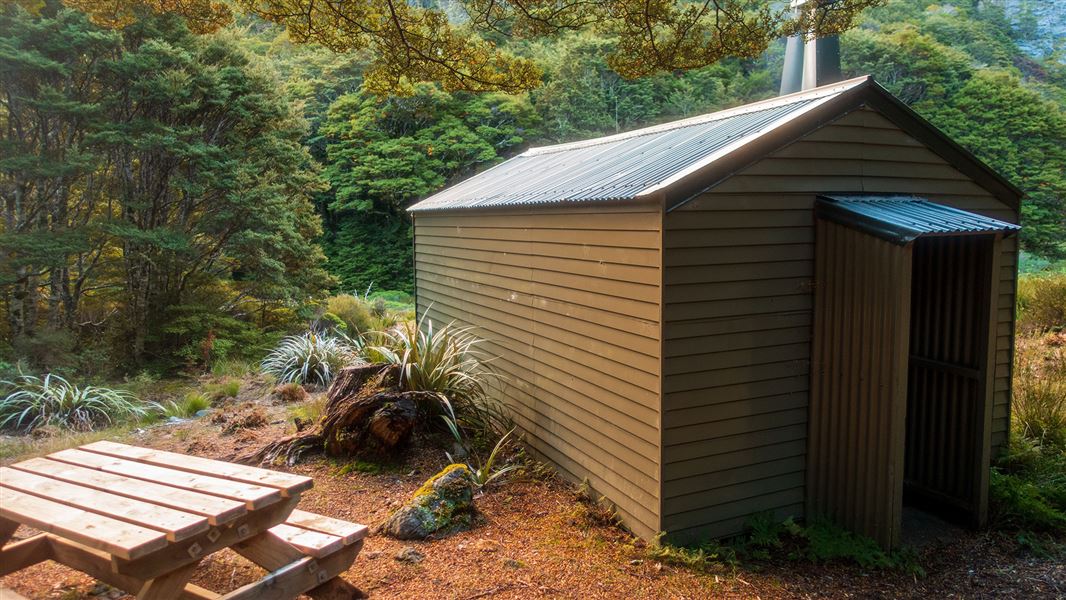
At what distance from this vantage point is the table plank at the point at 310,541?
10.6 feet

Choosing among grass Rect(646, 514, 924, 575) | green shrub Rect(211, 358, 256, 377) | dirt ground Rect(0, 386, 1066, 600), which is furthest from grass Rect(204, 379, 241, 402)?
grass Rect(646, 514, 924, 575)

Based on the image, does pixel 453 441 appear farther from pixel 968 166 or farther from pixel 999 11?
pixel 999 11

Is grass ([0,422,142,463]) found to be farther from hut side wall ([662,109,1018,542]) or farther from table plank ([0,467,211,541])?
hut side wall ([662,109,1018,542])

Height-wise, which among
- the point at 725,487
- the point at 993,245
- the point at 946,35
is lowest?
the point at 725,487

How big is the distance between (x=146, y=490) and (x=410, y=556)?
158cm

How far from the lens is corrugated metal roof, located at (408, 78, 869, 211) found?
4.62 metres

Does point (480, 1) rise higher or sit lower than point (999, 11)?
lower

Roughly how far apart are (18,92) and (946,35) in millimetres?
32252

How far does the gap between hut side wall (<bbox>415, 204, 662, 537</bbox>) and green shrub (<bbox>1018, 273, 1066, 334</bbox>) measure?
882cm

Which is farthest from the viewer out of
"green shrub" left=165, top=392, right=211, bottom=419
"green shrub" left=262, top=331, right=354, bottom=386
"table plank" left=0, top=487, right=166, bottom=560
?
"green shrub" left=262, top=331, right=354, bottom=386

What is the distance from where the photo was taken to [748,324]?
4562mm

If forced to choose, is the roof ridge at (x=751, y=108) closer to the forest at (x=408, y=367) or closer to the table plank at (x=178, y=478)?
the forest at (x=408, y=367)

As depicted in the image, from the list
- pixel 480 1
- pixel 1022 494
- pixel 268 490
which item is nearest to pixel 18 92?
pixel 480 1

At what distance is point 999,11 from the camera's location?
108 feet
